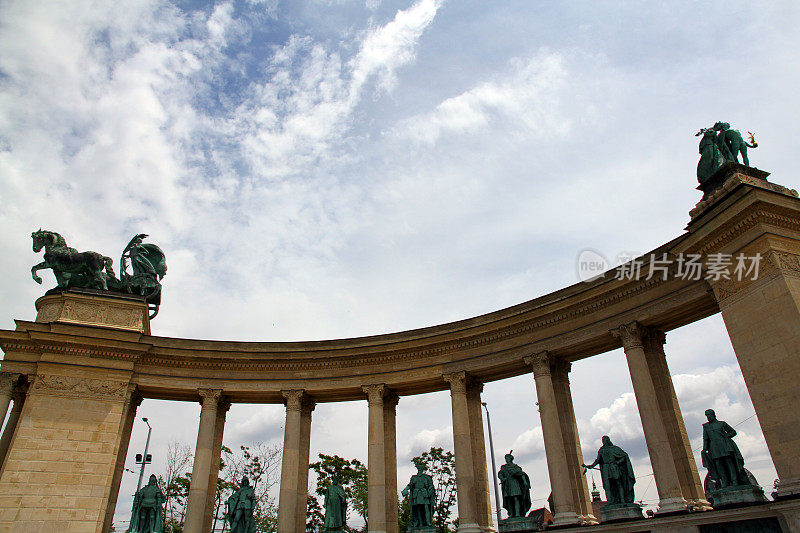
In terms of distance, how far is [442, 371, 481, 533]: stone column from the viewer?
3016 centimetres

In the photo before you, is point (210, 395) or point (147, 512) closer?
point (147, 512)

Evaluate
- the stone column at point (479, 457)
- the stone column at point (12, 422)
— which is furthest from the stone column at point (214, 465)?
the stone column at point (479, 457)

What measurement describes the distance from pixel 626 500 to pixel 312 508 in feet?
145

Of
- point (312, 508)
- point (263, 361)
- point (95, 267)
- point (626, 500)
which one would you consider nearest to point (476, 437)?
point (626, 500)

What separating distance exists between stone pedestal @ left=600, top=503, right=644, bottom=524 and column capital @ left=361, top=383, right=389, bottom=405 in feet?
47.1

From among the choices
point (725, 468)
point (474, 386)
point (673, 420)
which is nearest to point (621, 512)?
point (673, 420)

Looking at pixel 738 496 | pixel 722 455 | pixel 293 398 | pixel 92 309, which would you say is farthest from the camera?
pixel 293 398

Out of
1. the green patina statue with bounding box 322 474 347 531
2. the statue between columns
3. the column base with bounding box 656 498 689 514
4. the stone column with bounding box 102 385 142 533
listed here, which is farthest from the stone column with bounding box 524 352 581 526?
the stone column with bounding box 102 385 142 533

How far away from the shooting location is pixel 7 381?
31172 mm

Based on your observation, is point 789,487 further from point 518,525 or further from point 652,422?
point 518,525

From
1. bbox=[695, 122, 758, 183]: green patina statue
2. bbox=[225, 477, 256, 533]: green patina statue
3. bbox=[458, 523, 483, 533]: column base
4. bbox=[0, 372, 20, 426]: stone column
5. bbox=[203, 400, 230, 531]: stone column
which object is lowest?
bbox=[458, 523, 483, 533]: column base

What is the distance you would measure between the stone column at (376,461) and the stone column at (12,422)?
2059cm

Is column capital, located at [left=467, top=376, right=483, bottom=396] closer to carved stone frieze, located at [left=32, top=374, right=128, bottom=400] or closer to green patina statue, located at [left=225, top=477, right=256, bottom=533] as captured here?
green patina statue, located at [left=225, top=477, right=256, bottom=533]

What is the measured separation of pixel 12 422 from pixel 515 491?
29.8 meters
